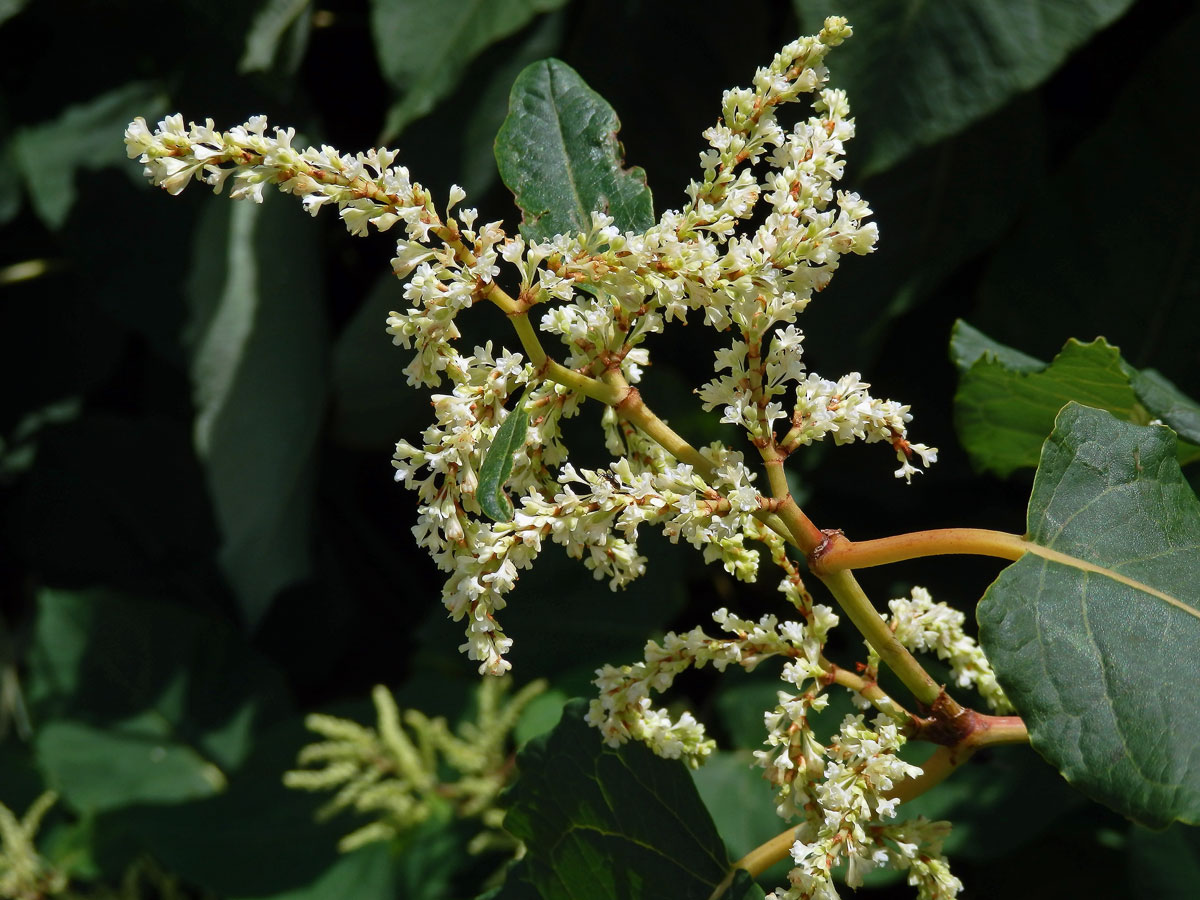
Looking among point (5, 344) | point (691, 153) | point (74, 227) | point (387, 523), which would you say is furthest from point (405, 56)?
point (5, 344)

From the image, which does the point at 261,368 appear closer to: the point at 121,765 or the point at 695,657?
the point at 121,765

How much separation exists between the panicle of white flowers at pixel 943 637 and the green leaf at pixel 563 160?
306 mm

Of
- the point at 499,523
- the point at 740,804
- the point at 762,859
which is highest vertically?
the point at 499,523

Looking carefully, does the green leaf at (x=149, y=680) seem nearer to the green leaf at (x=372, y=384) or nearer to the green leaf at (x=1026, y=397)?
the green leaf at (x=372, y=384)

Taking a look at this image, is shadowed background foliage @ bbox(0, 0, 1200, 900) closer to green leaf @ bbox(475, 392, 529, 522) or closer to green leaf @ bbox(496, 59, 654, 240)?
green leaf @ bbox(496, 59, 654, 240)

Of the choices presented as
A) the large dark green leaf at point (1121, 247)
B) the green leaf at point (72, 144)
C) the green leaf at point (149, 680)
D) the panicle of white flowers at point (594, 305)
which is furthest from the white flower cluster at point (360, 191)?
the green leaf at point (149, 680)

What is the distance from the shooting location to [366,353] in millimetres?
1606

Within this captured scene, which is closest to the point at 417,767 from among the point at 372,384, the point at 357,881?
the point at 357,881

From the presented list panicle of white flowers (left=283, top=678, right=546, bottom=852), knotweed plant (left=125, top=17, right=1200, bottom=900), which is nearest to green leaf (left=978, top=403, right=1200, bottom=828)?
knotweed plant (left=125, top=17, right=1200, bottom=900)

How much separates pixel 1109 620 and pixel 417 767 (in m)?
0.97

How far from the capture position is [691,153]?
4.79ft

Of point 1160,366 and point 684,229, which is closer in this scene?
point 684,229

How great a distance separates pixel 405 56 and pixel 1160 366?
94 cm

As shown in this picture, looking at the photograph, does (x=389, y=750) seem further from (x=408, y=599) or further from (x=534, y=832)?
(x=534, y=832)
